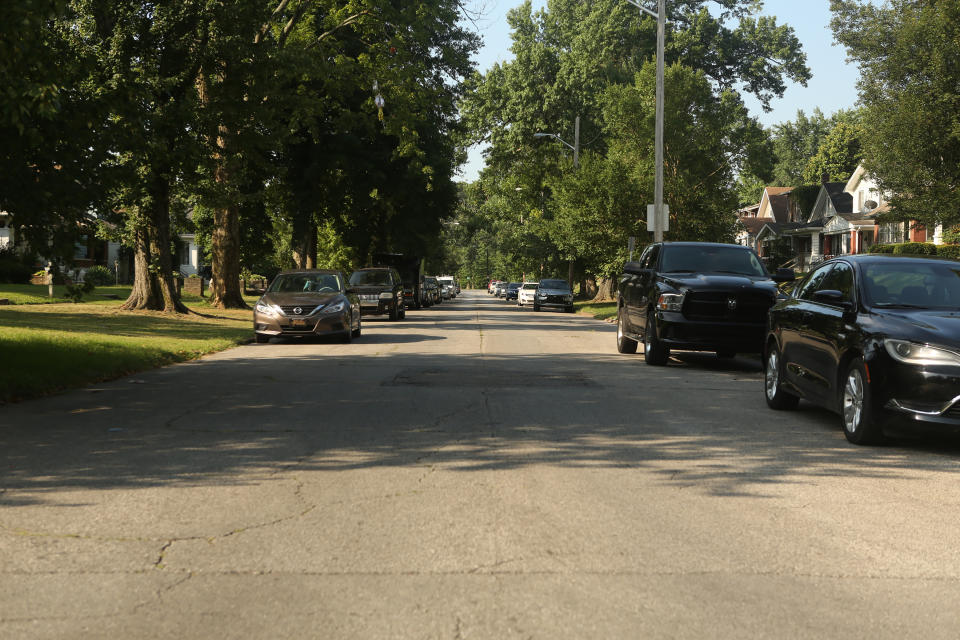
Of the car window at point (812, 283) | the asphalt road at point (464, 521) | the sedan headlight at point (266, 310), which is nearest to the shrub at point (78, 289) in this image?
the asphalt road at point (464, 521)

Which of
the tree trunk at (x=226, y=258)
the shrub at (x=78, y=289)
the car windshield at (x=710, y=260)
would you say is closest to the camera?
the shrub at (x=78, y=289)

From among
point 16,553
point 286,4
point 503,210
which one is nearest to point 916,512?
point 16,553

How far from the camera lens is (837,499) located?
6.61m

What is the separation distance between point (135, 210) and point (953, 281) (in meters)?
23.5

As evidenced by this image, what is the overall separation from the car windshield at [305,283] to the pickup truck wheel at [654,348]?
7985mm

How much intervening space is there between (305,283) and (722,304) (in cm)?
991

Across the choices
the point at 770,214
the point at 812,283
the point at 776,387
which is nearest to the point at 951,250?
the point at 812,283

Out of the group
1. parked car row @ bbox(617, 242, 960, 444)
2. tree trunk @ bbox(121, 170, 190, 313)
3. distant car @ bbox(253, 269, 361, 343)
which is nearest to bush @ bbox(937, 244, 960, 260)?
distant car @ bbox(253, 269, 361, 343)

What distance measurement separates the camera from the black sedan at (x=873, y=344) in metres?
8.07

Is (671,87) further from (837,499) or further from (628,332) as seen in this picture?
(837,499)

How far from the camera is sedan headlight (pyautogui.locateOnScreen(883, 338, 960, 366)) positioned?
8.03 m

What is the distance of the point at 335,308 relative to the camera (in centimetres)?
2062

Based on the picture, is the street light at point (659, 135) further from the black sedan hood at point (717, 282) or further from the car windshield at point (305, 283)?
the black sedan hood at point (717, 282)

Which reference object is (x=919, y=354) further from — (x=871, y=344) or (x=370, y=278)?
(x=370, y=278)
